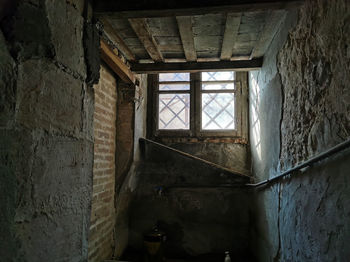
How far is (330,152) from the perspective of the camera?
142 centimetres

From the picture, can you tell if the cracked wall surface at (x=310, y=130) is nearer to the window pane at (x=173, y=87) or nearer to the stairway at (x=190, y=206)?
the stairway at (x=190, y=206)

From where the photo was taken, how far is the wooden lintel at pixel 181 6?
5.82ft

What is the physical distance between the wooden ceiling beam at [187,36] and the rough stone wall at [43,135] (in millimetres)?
1071

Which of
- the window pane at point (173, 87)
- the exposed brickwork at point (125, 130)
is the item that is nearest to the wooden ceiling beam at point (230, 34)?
the exposed brickwork at point (125, 130)

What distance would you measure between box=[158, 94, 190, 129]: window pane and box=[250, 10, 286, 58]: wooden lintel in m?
2.45

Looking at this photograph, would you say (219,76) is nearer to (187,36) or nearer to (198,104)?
(198,104)

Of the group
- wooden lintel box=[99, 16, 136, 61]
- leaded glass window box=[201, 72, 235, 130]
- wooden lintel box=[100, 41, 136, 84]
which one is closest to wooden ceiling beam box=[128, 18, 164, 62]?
wooden lintel box=[99, 16, 136, 61]

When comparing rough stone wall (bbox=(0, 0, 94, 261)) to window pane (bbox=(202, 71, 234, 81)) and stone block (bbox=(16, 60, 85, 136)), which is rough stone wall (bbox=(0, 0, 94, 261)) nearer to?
stone block (bbox=(16, 60, 85, 136))

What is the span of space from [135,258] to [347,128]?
344 centimetres

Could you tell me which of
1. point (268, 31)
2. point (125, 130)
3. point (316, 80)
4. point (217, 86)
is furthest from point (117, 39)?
point (217, 86)

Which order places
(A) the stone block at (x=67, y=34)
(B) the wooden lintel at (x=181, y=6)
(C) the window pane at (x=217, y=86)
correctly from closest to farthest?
(A) the stone block at (x=67, y=34)
(B) the wooden lintel at (x=181, y=6)
(C) the window pane at (x=217, y=86)

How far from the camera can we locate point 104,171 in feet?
10.7

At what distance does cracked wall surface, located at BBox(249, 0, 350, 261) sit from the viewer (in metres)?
1.38

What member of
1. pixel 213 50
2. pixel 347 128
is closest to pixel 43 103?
pixel 347 128
